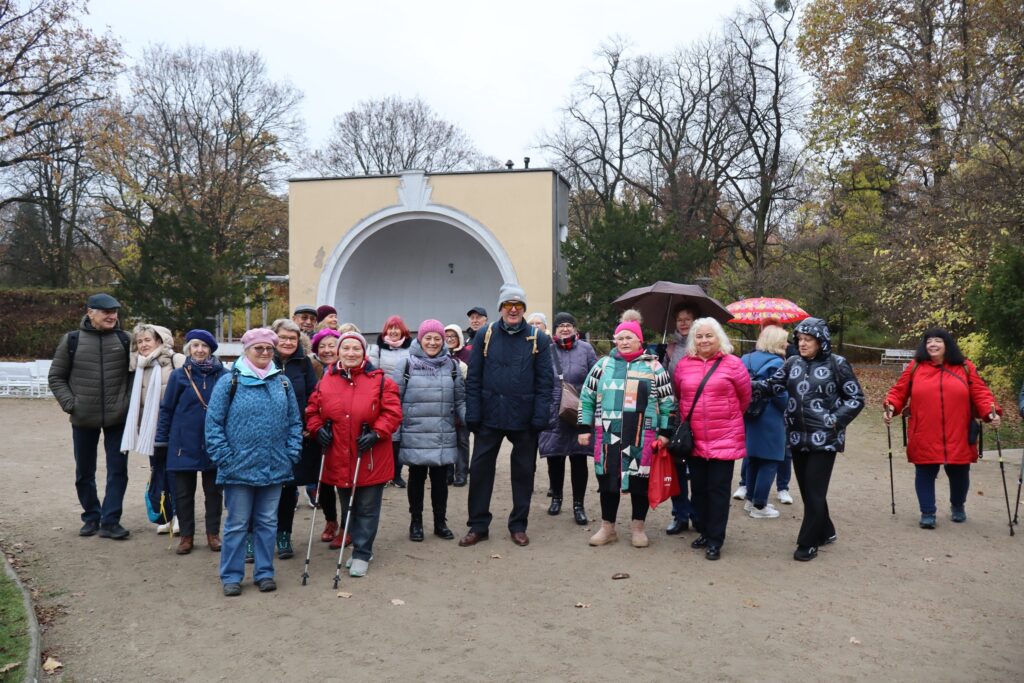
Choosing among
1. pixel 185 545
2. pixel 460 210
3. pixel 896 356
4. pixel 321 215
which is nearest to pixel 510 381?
pixel 185 545

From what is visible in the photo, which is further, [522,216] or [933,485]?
[522,216]

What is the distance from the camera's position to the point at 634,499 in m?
6.27

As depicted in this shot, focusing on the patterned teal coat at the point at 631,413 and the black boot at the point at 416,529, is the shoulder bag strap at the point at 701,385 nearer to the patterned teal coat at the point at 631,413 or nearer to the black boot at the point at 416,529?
the patterned teal coat at the point at 631,413

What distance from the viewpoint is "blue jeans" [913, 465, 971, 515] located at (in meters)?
6.98

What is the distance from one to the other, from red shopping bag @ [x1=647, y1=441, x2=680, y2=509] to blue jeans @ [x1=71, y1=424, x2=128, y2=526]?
13.1 ft

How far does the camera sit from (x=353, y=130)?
40.4 meters

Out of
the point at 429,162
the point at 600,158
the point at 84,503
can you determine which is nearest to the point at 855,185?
the point at 600,158

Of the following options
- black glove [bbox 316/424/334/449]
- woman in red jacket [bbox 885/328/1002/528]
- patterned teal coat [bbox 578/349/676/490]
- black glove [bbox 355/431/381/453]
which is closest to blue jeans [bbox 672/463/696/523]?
patterned teal coat [bbox 578/349/676/490]

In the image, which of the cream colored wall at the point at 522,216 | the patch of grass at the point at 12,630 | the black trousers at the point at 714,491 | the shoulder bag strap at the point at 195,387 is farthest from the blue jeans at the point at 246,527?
the cream colored wall at the point at 522,216

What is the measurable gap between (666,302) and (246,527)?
4258mm

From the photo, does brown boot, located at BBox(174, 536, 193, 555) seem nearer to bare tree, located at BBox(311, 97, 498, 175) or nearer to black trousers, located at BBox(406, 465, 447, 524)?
black trousers, located at BBox(406, 465, 447, 524)

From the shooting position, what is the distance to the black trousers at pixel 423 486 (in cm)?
640

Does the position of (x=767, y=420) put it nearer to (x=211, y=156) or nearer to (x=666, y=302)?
(x=666, y=302)

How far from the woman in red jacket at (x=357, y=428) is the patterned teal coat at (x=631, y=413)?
149cm
